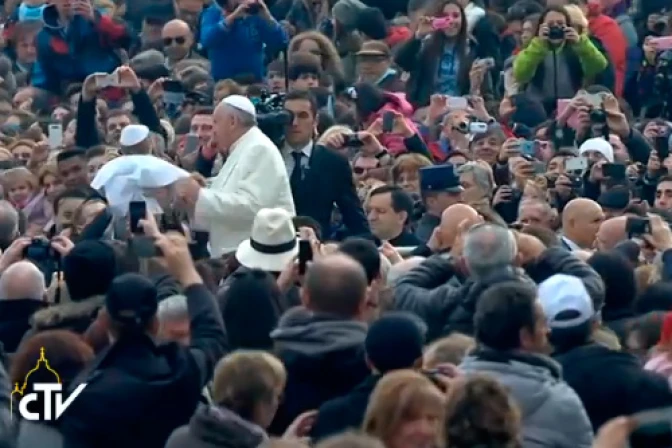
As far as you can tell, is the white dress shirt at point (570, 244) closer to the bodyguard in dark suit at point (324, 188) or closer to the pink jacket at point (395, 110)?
the bodyguard in dark suit at point (324, 188)

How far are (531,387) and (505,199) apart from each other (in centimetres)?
522

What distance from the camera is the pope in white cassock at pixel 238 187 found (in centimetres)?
1057

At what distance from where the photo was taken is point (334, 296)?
295 inches

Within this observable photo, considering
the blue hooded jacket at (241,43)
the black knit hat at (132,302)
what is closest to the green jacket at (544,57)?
the blue hooded jacket at (241,43)

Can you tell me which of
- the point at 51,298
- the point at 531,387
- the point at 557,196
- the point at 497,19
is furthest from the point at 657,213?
the point at 497,19

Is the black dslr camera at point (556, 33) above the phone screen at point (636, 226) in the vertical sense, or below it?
below

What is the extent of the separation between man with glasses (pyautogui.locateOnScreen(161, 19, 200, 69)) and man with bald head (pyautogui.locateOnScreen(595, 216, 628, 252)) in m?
7.20

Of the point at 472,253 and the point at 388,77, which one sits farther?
the point at 388,77

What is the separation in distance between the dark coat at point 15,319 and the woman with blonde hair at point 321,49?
6.76 metres

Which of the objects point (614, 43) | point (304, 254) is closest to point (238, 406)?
point (304, 254)

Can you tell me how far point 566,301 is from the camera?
7.52 m

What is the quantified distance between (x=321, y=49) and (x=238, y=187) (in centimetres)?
449

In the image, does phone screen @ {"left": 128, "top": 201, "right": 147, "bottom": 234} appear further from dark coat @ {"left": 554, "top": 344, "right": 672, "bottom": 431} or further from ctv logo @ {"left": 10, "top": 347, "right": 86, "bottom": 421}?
dark coat @ {"left": 554, "top": 344, "right": 672, "bottom": 431}

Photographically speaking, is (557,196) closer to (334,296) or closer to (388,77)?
(388,77)
